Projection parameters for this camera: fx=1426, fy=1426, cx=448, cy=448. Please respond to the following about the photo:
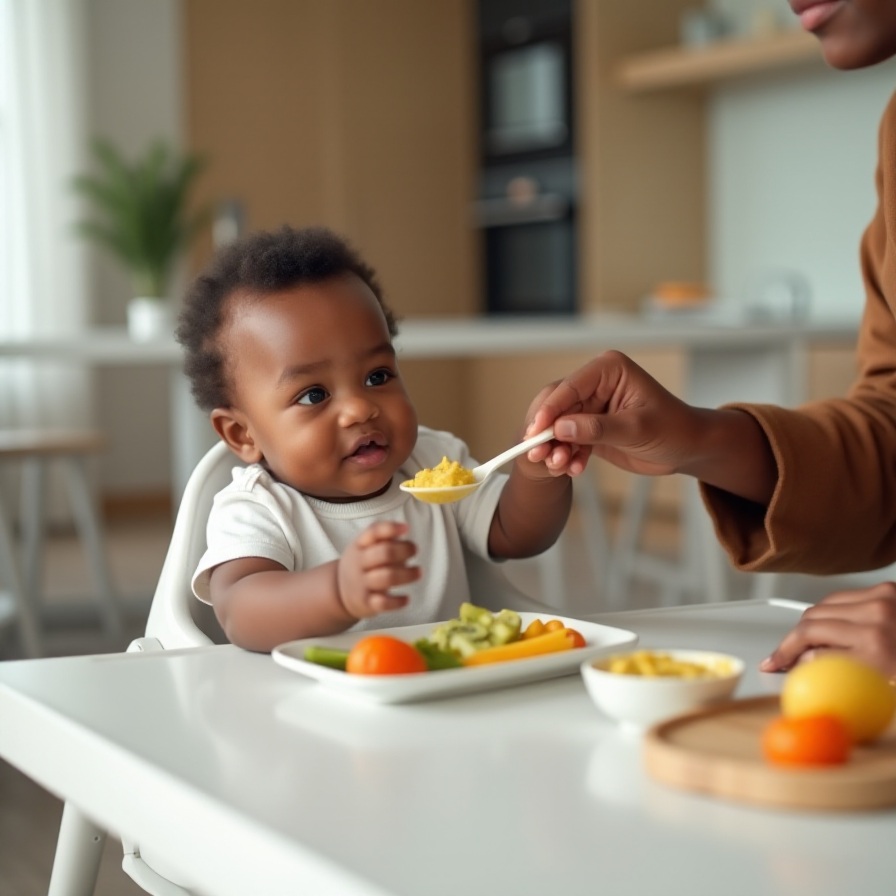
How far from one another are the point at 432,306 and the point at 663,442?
229 inches

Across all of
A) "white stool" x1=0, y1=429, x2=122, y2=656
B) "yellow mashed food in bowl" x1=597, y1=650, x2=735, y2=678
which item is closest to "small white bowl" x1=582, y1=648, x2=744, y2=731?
"yellow mashed food in bowl" x1=597, y1=650, x2=735, y2=678

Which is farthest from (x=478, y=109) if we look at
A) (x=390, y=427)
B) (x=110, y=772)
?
(x=110, y=772)

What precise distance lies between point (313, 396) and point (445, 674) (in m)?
0.44

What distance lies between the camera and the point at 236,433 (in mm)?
1256

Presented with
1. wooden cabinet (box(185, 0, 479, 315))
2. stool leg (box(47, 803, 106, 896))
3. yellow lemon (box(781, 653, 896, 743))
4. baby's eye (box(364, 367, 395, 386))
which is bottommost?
stool leg (box(47, 803, 106, 896))

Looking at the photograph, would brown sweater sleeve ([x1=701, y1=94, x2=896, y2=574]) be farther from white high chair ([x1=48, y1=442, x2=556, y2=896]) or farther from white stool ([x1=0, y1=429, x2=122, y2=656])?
white stool ([x1=0, y1=429, x2=122, y2=656])

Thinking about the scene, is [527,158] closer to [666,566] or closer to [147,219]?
[147,219]

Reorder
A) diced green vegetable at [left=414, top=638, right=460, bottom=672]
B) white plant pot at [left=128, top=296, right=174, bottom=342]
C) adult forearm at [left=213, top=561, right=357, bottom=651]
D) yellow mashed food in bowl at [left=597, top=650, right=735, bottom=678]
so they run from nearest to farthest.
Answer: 1. yellow mashed food in bowl at [left=597, top=650, right=735, bottom=678]
2. diced green vegetable at [left=414, top=638, right=460, bottom=672]
3. adult forearm at [left=213, top=561, right=357, bottom=651]
4. white plant pot at [left=128, top=296, right=174, bottom=342]

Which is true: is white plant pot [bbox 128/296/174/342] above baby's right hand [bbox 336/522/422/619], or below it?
above

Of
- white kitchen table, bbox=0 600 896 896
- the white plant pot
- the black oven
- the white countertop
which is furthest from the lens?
the black oven

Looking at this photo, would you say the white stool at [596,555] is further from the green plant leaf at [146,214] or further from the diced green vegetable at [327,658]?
A: the diced green vegetable at [327,658]

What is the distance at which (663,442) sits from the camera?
105cm

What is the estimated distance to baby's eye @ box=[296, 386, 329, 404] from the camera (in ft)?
3.86

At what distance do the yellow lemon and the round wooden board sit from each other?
0.04 ft
